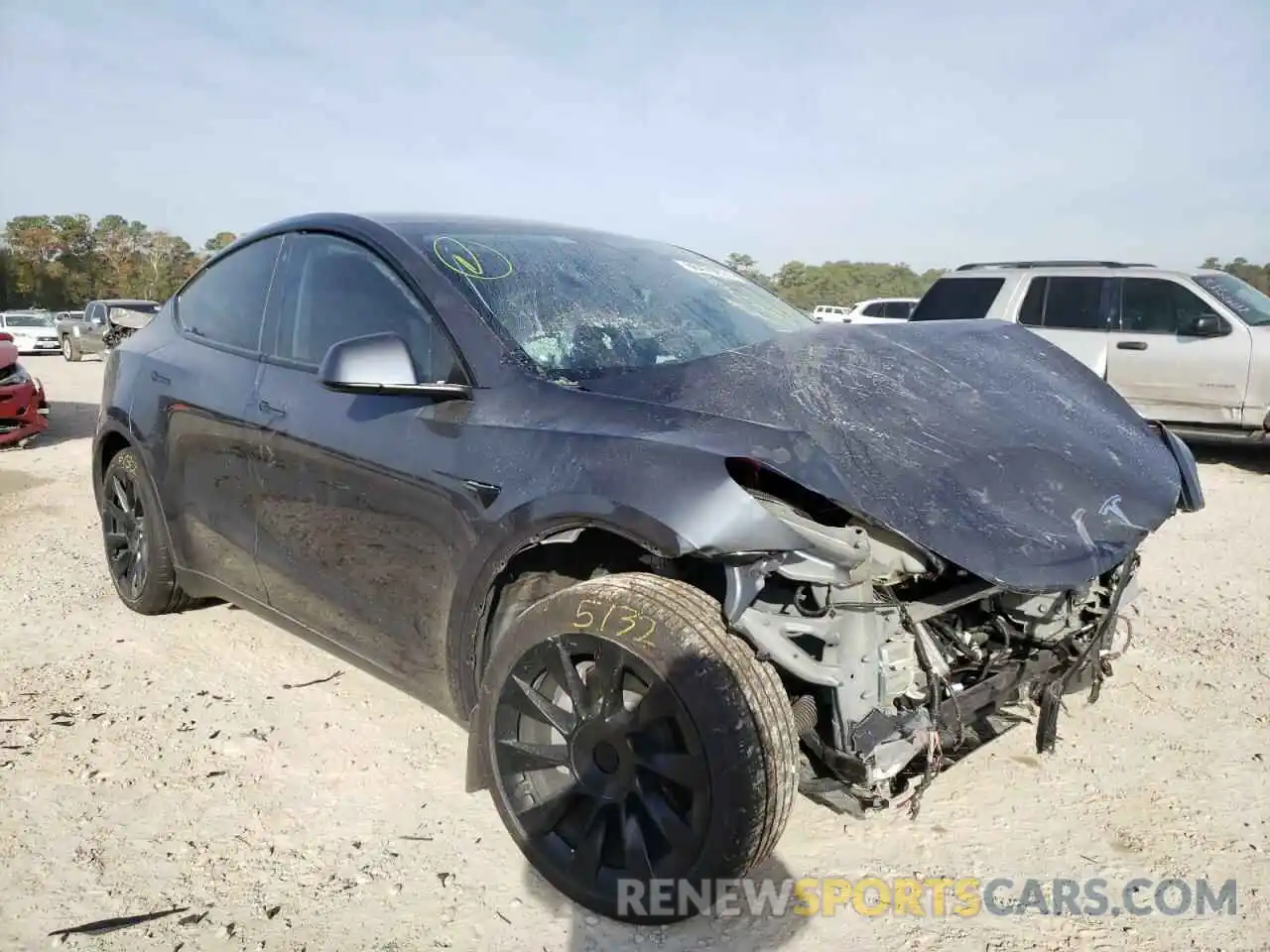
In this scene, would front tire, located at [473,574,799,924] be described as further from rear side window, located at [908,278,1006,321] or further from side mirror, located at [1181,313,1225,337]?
rear side window, located at [908,278,1006,321]

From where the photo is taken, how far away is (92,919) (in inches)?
92.2

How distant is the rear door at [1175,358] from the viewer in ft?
27.6

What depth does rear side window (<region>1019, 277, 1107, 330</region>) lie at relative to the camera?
9.28 m

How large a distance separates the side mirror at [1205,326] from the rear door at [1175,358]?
14 mm

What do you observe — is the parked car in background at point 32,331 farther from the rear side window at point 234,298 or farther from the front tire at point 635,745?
the front tire at point 635,745

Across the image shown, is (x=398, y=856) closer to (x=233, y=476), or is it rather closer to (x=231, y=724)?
(x=231, y=724)

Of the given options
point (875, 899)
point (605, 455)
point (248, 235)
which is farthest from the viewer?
point (248, 235)

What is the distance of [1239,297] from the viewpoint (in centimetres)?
885

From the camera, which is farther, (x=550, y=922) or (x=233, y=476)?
(x=233, y=476)

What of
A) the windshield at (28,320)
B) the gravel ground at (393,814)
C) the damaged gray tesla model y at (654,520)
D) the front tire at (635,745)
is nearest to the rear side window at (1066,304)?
the gravel ground at (393,814)

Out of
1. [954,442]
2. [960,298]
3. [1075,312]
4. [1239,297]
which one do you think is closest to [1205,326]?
[1239,297]

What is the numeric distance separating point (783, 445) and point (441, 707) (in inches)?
51.6

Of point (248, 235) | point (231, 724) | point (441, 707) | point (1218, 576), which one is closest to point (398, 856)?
point (441, 707)

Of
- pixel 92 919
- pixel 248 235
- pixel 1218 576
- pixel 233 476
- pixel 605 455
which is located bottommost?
pixel 92 919
